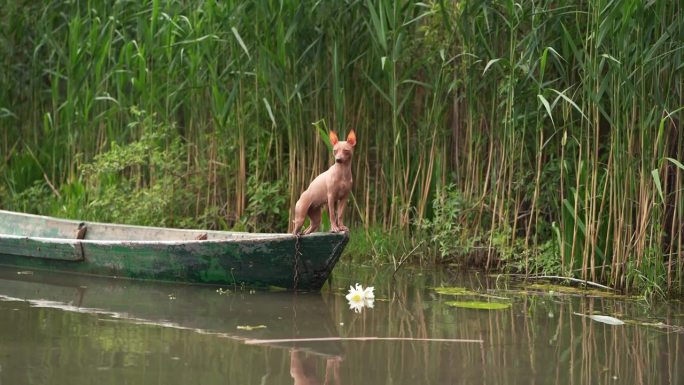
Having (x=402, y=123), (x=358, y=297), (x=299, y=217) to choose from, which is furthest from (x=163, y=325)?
(x=402, y=123)

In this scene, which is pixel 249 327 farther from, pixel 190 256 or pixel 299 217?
pixel 190 256

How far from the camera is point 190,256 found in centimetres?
815

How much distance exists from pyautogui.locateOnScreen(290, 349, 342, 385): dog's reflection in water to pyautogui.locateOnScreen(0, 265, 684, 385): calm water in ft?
0.03

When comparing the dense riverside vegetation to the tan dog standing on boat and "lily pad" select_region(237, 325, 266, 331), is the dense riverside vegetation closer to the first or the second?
the tan dog standing on boat

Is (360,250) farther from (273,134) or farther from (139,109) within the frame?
(139,109)

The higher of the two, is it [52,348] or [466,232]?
[466,232]

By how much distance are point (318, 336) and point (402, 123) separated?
147 inches

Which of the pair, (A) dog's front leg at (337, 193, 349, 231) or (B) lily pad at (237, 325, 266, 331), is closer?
(B) lily pad at (237, 325, 266, 331)

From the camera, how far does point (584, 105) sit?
8.20 m

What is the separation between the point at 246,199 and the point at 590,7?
144 inches

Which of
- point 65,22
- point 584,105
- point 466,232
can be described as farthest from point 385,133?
point 65,22

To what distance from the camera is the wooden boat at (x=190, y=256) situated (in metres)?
7.80

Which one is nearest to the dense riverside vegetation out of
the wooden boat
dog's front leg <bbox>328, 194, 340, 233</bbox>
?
the wooden boat

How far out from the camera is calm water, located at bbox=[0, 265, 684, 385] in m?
5.55
